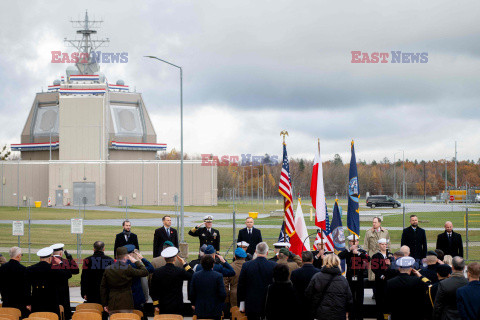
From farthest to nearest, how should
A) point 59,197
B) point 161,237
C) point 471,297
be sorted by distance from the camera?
1. point 59,197
2. point 161,237
3. point 471,297

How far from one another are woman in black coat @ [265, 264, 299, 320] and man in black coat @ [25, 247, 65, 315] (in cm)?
415

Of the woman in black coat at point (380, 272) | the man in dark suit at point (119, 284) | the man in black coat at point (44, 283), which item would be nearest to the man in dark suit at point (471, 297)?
the woman in black coat at point (380, 272)

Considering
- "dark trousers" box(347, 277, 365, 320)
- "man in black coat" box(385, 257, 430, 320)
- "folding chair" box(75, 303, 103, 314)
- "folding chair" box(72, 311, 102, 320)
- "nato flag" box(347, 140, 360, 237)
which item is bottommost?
"dark trousers" box(347, 277, 365, 320)

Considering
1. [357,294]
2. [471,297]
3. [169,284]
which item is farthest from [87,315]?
[357,294]

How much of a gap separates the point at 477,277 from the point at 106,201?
71552 mm

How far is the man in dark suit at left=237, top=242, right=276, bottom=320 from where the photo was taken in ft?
34.2

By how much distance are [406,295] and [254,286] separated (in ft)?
8.11

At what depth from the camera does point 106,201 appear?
3029 inches

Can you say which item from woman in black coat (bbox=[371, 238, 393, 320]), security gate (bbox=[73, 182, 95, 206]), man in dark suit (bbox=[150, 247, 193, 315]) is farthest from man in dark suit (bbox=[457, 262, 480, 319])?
security gate (bbox=[73, 182, 95, 206])

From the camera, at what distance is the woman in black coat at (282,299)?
30.6ft

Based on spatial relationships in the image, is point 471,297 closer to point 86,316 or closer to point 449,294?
point 449,294

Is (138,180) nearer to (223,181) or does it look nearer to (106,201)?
(106,201)

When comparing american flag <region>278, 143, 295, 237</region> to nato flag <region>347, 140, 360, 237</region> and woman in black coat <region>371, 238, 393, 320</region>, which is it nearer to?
nato flag <region>347, 140, 360, 237</region>

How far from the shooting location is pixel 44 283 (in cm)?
1115
